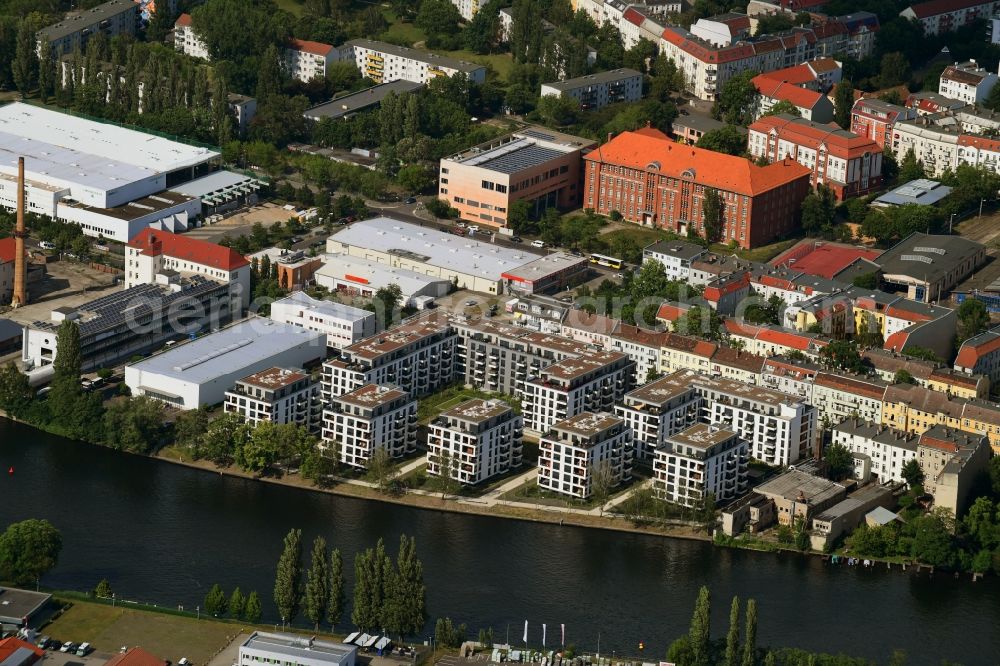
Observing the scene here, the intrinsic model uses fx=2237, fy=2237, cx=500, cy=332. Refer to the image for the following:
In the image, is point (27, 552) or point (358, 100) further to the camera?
point (358, 100)

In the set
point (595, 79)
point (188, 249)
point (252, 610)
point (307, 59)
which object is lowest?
point (252, 610)

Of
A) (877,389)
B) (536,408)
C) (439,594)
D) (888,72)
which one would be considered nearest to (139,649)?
(439,594)

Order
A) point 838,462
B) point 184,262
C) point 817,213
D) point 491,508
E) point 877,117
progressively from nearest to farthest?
point 491,508, point 838,462, point 184,262, point 817,213, point 877,117

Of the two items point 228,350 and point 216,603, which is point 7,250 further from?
point 216,603

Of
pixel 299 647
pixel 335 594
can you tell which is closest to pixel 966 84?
pixel 335 594

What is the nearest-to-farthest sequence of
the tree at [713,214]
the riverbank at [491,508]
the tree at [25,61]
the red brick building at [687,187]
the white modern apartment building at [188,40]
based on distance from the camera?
the riverbank at [491,508]
the tree at [713,214]
the red brick building at [687,187]
the tree at [25,61]
the white modern apartment building at [188,40]

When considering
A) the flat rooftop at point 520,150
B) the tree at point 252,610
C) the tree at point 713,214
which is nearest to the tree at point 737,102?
the flat rooftop at point 520,150

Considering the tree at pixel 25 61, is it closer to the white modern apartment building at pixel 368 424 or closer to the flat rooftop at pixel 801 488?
the white modern apartment building at pixel 368 424
